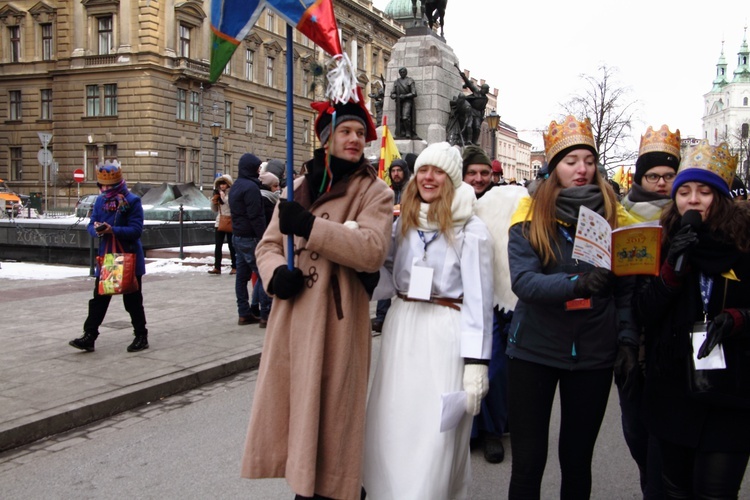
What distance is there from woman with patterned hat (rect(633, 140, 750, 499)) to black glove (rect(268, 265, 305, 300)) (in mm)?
1417

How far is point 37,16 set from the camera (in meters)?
43.4

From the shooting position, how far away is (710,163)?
279cm

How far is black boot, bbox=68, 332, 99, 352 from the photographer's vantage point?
22.0ft

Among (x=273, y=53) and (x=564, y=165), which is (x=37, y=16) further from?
(x=564, y=165)

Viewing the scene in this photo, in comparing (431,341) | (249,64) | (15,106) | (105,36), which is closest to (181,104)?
(105,36)

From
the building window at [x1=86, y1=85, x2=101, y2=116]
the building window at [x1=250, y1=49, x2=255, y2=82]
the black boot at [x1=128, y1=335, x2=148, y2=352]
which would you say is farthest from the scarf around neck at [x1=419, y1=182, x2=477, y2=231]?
the building window at [x1=250, y1=49, x2=255, y2=82]

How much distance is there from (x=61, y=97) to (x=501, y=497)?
4509cm

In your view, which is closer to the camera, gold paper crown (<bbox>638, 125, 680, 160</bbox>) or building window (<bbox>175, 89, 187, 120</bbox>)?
gold paper crown (<bbox>638, 125, 680, 160</bbox>)

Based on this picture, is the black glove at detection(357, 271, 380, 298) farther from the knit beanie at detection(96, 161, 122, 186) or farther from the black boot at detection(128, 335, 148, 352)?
the black boot at detection(128, 335, 148, 352)

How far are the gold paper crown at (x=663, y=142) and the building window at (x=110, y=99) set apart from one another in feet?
137

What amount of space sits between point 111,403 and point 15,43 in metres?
47.5

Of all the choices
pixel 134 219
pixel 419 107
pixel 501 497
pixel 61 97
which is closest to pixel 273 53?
pixel 61 97

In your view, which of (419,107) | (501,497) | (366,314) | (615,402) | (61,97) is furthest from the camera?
(61,97)

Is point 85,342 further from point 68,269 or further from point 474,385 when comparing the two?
point 68,269
